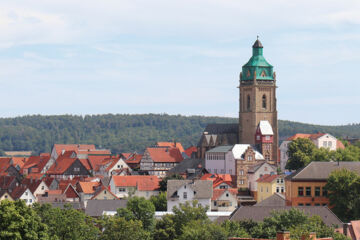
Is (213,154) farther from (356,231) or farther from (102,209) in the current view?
(356,231)

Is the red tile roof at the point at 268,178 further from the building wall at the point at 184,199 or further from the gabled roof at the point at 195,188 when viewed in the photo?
the building wall at the point at 184,199

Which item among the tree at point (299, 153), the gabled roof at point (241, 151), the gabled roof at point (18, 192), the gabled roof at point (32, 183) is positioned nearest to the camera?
the gabled roof at point (18, 192)

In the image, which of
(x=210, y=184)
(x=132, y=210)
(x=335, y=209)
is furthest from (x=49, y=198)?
(x=335, y=209)

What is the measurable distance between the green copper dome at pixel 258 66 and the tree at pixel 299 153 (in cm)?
1477

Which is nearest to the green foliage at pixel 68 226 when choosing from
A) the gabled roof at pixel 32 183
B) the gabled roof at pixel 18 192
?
the gabled roof at pixel 18 192

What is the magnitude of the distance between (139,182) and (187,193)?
22.3 m

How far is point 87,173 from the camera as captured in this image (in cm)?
17612

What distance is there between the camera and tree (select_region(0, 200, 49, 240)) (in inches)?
2259

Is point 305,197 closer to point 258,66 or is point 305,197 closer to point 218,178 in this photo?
point 218,178

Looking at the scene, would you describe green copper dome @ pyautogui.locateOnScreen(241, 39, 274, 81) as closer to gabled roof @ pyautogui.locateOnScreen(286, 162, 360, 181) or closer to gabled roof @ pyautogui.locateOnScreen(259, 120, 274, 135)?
gabled roof @ pyautogui.locateOnScreen(259, 120, 274, 135)

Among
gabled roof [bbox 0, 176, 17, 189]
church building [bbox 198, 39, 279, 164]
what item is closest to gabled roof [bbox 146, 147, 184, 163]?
church building [bbox 198, 39, 279, 164]

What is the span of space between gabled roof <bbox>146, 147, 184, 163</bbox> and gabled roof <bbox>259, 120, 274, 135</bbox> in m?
21.2

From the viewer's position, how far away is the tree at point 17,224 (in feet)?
188

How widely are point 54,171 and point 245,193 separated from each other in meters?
52.8
